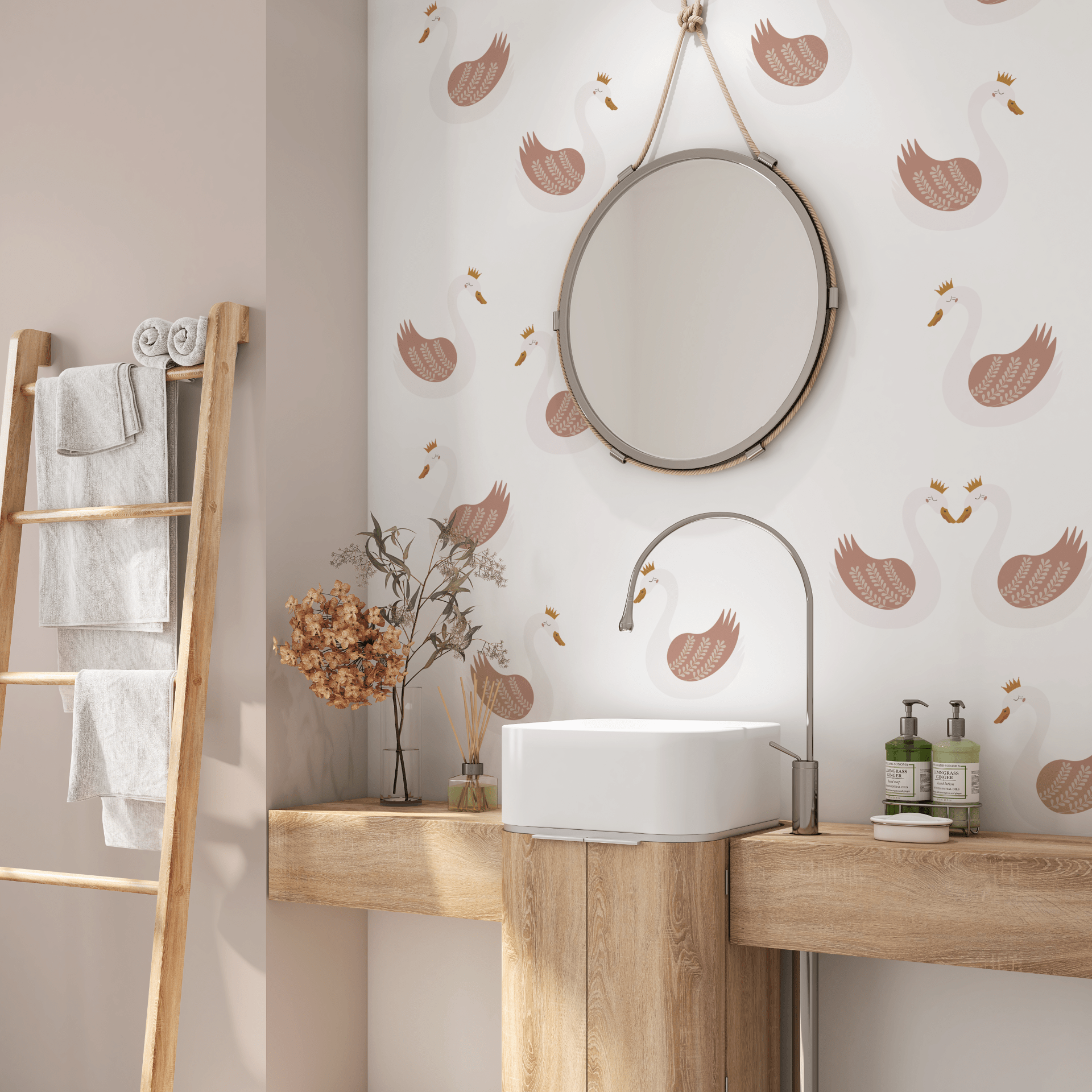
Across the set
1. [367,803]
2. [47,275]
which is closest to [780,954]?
[367,803]

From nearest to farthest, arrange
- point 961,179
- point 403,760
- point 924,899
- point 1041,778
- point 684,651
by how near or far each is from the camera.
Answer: point 924,899 < point 1041,778 < point 961,179 < point 684,651 < point 403,760

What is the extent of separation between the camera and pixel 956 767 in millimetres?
1805

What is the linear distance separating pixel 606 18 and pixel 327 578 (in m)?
1.29

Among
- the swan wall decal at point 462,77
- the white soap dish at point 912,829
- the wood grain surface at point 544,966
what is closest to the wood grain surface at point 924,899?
the white soap dish at point 912,829

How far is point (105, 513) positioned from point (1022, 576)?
1718mm

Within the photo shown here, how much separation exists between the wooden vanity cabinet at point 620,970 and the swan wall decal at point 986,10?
146cm

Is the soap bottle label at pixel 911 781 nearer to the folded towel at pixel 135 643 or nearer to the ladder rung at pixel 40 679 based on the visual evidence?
the folded towel at pixel 135 643

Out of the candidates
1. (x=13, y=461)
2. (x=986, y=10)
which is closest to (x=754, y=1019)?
(x=986, y=10)

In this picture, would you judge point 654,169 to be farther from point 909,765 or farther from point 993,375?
point 909,765

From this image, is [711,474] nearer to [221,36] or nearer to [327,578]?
[327,578]

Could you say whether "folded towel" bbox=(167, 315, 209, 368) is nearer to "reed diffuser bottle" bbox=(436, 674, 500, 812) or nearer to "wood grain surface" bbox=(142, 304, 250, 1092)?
"wood grain surface" bbox=(142, 304, 250, 1092)

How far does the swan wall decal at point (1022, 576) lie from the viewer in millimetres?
1856

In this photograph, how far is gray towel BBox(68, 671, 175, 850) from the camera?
2.19 meters

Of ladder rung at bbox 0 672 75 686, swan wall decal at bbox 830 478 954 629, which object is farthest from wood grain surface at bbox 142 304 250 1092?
swan wall decal at bbox 830 478 954 629
